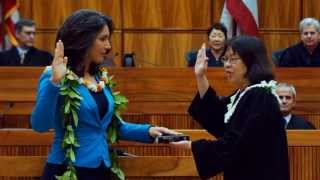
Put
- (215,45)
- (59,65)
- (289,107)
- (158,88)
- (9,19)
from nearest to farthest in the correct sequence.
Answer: (59,65)
(289,107)
(158,88)
(215,45)
(9,19)

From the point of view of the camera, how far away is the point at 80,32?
3281 mm

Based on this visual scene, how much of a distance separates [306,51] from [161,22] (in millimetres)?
1756

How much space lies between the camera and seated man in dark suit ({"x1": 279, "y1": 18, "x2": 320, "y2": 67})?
6926mm

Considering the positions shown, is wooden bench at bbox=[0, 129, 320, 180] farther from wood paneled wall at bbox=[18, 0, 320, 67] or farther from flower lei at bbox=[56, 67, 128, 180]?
wood paneled wall at bbox=[18, 0, 320, 67]

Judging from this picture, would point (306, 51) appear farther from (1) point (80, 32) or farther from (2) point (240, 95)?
(1) point (80, 32)

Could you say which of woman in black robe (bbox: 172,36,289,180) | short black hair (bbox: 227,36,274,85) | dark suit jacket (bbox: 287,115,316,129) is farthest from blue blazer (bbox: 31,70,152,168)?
dark suit jacket (bbox: 287,115,316,129)

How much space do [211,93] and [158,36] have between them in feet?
15.1

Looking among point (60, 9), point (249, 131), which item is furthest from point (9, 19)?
point (249, 131)

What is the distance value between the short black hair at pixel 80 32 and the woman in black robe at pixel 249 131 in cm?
54

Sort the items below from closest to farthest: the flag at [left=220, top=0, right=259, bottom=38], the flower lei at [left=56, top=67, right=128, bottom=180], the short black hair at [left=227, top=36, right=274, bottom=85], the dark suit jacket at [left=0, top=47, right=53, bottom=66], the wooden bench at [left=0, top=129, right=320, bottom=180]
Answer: the flower lei at [left=56, top=67, right=128, bottom=180] → the short black hair at [left=227, top=36, right=274, bottom=85] → the wooden bench at [left=0, top=129, right=320, bottom=180] → the dark suit jacket at [left=0, top=47, right=53, bottom=66] → the flag at [left=220, top=0, right=259, bottom=38]

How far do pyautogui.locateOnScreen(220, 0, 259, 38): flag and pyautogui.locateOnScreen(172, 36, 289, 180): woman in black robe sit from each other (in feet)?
14.9

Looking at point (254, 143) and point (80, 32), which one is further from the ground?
point (80, 32)

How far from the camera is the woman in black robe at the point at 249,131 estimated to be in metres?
3.28

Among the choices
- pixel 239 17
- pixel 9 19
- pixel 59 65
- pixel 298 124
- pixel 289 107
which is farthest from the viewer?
pixel 9 19
